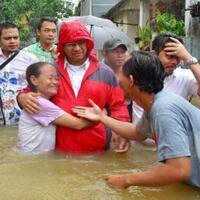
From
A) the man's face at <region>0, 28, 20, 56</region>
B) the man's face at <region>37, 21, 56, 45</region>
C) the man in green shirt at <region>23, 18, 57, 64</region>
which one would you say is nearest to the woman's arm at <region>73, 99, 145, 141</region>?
the man's face at <region>0, 28, 20, 56</region>

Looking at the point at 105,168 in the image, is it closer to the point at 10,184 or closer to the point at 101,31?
the point at 10,184

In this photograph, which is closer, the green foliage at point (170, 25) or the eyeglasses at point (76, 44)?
the eyeglasses at point (76, 44)

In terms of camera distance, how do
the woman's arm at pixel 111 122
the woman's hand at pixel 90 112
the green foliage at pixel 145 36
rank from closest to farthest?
the woman's arm at pixel 111 122
the woman's hand at pixel 90 112
the green foliage at pixel 145 36

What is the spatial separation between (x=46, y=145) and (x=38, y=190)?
1103 mm

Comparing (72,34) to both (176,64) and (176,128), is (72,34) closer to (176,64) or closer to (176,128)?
(176,64)

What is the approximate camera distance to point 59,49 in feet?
14.1

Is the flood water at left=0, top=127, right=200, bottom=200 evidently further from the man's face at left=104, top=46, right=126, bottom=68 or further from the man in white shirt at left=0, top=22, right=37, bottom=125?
the man's face at left=104, top=46, right=126, bottom=68

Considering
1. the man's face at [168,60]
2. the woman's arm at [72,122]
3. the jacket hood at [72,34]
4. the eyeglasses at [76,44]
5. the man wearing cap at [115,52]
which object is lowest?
the woman's arm at [72,122]

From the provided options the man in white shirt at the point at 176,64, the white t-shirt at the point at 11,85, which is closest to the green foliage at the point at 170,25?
the white t-shirt at the point at 11,85

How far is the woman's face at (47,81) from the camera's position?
4162mm

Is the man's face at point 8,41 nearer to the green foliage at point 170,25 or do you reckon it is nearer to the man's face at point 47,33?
the man's face at point 47,33

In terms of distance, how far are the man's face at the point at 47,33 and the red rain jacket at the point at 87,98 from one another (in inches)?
93.9

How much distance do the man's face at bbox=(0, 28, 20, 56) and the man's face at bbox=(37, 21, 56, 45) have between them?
2.70 feet

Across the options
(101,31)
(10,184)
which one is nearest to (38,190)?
(10,184)
